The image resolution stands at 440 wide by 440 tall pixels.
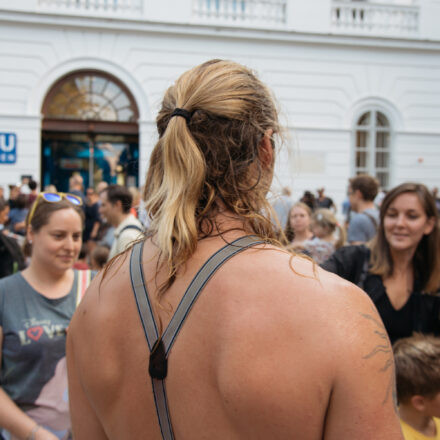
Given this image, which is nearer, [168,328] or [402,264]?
[168,328]

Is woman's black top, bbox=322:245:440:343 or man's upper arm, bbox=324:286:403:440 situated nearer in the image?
man's upper arm, bbox=324:286:403:440

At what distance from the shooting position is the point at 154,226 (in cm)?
124

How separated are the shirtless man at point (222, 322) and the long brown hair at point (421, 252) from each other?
5.23 feet

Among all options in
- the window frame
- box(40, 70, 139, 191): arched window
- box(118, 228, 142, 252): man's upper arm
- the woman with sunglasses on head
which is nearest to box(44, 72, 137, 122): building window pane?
box(40, 70, 139, 191): arched window

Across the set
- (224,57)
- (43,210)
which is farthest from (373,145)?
(43,210)

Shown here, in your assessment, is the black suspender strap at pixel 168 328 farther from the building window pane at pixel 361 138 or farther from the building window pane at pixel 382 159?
the building window pane at pixel 382 159

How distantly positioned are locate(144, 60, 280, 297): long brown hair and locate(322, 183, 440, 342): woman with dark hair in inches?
60.5

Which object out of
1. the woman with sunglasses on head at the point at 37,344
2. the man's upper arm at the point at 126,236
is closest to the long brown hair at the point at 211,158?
the woman with sunglasses on head at the point at 37,344

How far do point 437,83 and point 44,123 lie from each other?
38.7 feet

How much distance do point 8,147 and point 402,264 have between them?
7.77 metres

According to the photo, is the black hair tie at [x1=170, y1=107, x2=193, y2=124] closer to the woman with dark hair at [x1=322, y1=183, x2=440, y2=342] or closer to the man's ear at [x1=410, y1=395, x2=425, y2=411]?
the woman with dark hair at [x1=322, y1=183, x2=440, y2=342]

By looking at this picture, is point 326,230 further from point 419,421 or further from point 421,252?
point 419,421

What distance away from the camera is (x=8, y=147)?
8.54 m

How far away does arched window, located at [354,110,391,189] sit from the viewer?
1481 centimetres
